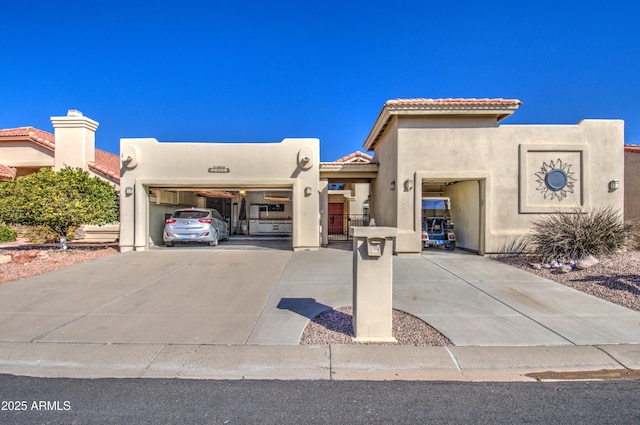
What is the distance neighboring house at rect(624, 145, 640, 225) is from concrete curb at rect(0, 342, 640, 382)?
39.8 feet

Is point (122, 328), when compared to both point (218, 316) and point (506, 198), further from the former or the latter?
point (506, 198)

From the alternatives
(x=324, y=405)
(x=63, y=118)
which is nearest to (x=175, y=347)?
(x=324, y=405)

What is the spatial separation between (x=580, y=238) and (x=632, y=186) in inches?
269

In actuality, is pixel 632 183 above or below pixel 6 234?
above

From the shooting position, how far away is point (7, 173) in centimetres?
1653

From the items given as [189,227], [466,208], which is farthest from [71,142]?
[466,208]

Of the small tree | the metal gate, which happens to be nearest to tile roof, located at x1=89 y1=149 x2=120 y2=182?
the small tree

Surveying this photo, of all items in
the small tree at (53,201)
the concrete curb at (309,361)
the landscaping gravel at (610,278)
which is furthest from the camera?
the small tree at (53,201)

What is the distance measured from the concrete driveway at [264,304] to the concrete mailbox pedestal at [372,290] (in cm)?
90

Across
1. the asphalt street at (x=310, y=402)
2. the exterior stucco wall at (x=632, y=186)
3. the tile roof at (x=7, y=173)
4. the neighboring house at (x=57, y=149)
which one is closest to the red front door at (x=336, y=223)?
the neighboring house at (x=57, y=149)

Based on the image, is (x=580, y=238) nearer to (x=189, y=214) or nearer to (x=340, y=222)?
(x=189, y=214)

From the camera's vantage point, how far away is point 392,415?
2.87m

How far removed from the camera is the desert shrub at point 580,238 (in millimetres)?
8883

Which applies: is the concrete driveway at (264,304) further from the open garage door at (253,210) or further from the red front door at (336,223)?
the red front door at (336,223)
